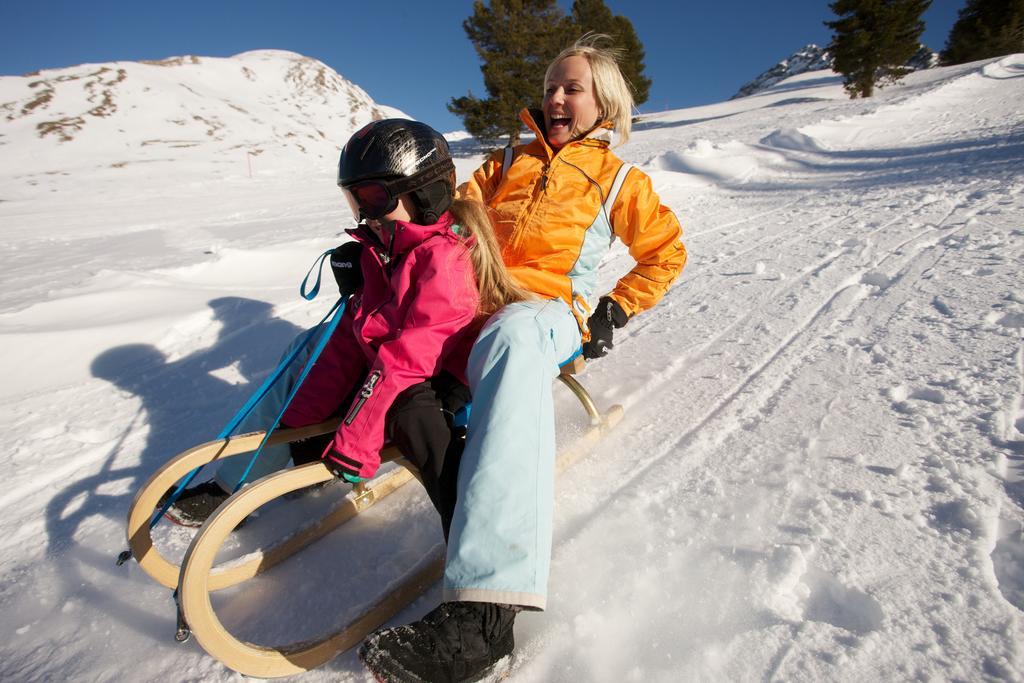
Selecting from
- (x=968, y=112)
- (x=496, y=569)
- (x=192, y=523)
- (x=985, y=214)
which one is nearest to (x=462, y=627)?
(x=496, y=569)

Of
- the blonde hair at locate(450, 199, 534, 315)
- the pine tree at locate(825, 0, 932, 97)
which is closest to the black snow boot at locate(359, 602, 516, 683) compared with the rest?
the blonde hair at locate(450, 199, 534, 315)

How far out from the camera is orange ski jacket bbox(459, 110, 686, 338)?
2.01 metres

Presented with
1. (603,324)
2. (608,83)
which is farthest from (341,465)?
(608,83)

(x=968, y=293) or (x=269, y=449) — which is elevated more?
(x=269, y=449)

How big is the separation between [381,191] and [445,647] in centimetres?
126

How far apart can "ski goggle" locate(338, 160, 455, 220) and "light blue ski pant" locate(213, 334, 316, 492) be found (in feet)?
2.05

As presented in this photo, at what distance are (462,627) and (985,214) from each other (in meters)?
5.68

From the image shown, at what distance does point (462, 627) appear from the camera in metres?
1.18

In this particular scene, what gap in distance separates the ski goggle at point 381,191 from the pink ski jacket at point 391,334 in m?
0.08

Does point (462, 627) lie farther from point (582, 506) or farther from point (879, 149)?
point (879, 149)

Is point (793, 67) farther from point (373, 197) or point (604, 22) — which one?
point (373, 197)

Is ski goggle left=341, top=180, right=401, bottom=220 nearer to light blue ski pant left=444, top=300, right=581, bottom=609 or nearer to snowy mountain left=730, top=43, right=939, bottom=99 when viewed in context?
light blue ski pant left=444, top=300, right=581, bottom=609

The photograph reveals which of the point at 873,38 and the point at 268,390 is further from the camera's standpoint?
the point at 873,38

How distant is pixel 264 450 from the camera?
180 cm
